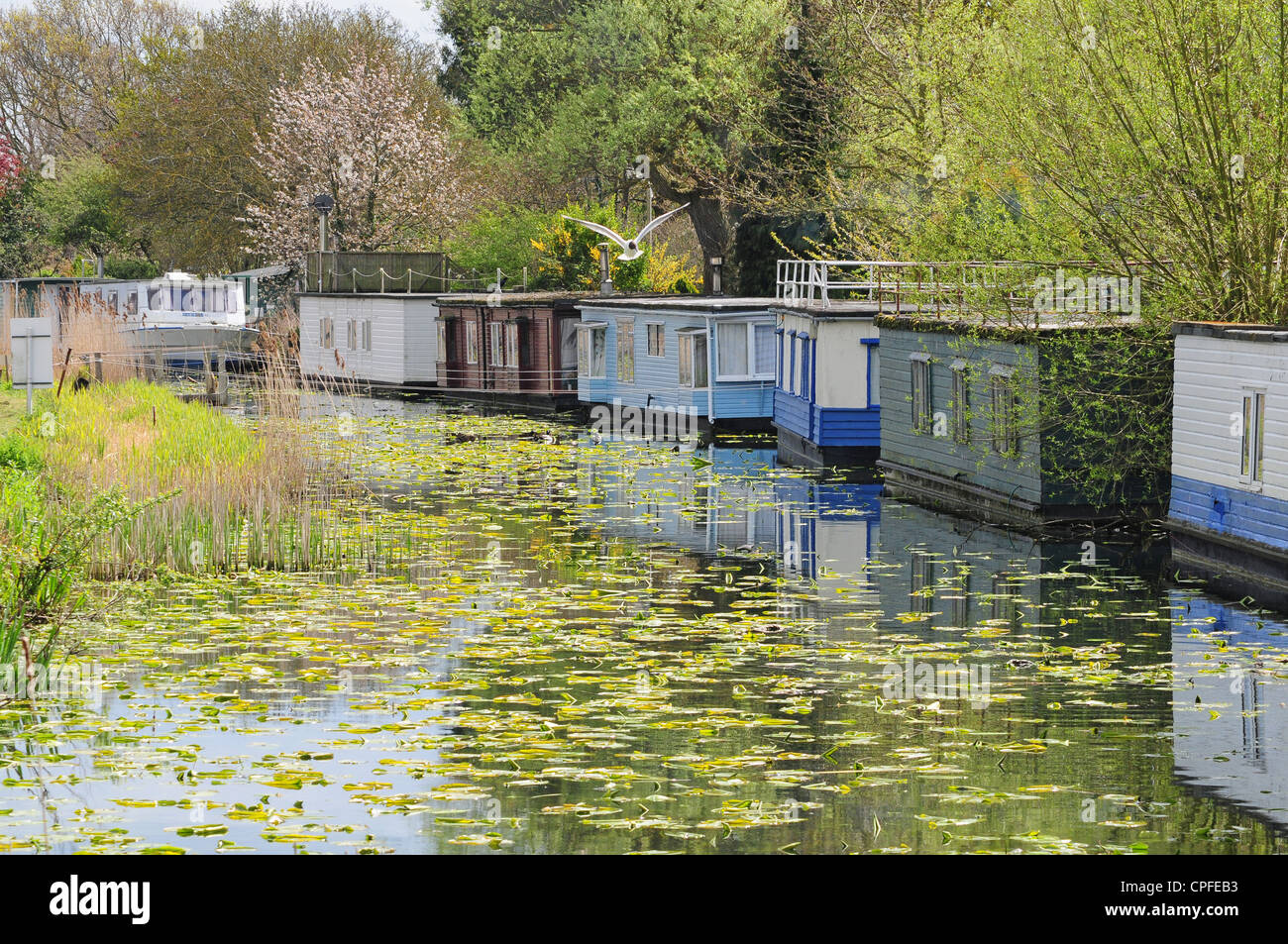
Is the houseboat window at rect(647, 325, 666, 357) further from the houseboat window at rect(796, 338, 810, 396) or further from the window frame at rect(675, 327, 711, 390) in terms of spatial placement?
the houseboat window at rect(796, 338, 810, 396)

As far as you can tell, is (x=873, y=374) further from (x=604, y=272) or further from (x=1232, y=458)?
(x=604, y=272)

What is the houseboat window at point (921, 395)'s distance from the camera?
102 ft

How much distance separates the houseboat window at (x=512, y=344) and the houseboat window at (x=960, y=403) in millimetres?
24793

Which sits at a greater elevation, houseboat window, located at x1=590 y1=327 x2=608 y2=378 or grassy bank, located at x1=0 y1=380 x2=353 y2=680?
houseboat window, located at x1=590 y1=327 x2=608 y2=378

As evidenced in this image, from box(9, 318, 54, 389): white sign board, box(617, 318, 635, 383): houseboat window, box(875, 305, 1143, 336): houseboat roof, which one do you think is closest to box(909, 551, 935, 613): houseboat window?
box(875, 305, 1143, 336): houseboat roof

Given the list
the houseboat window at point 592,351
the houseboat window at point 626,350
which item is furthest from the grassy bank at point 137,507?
the houseboat window at point 592,351

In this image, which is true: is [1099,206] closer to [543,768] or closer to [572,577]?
[572,577]

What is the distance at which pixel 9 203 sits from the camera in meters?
77.8

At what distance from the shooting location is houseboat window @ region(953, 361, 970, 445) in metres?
29.2

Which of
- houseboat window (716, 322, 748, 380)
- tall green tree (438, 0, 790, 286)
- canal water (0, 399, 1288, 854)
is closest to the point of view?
canal water (0, 399, 1288, 854)

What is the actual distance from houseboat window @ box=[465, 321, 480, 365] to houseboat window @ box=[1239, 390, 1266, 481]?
3433 centimetres

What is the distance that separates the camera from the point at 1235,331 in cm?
2172

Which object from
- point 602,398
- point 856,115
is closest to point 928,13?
point 856,115

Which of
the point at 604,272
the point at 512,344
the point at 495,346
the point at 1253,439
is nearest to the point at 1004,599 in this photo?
the point at 1253,439
